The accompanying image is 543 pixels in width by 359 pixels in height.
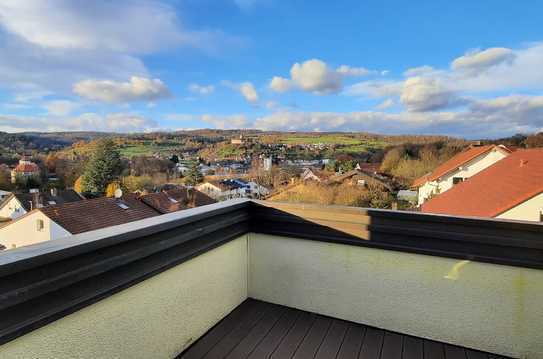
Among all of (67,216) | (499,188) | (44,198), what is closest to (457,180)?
(499,188)

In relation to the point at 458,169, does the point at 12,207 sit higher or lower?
lower

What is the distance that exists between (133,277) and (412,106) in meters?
6.30

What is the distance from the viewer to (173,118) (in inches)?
253

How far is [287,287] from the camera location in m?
1.92

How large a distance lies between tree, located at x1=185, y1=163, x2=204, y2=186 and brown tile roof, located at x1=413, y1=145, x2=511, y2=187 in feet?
18.3

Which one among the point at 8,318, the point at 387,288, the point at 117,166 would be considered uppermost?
the point at 117,166

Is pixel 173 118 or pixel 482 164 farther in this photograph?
pixel 482 164

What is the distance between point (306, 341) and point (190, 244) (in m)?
0.81

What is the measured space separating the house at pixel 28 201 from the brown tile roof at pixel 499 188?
527 centimetres

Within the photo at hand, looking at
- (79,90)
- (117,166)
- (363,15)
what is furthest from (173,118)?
(363,15)

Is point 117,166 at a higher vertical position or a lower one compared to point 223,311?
higher

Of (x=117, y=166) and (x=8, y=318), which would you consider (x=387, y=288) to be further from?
(x=117, y=166)

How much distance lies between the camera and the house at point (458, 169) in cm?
672

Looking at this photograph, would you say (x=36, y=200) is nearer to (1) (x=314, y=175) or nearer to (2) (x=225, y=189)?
(2) (x=225, y=189)
